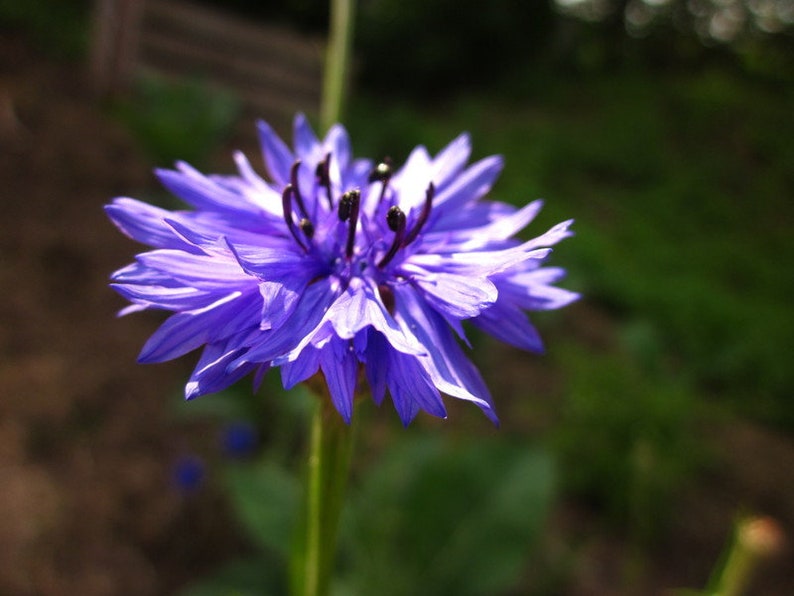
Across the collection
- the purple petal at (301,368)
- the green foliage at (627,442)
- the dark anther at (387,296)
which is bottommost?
the green foliage at (627,442)

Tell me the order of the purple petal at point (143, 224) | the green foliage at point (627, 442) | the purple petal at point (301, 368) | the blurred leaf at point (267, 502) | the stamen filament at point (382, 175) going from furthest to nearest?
1. the green foliage at point (627, 442)
2. the blurred leaf at point (267, 502)
3. the stamen filament at point (382, 175)
4. the purple petal at point (143, 224)
5. the purple petal at point (301, 368)

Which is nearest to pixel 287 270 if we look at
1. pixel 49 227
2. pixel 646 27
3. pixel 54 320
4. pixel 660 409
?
pixel 660 409

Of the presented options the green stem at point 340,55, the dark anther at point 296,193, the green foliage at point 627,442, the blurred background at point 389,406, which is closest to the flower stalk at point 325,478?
the dark anther at point 296,193

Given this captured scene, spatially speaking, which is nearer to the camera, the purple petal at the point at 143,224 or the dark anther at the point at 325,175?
the purple petal at the point at 143,224

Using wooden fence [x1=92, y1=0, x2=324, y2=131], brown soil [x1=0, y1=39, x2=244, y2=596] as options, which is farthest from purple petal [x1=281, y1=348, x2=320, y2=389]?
wooden fence [x1=92, y1=0, x2=324, y2=131]

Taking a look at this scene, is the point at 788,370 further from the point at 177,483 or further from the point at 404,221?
the point at 404,221

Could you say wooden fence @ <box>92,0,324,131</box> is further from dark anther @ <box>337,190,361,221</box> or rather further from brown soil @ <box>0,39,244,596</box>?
dark anther @ <box>337,190,361,221</box>

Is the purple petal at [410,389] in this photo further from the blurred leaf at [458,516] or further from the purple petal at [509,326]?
the blurred leaf at [458,516]

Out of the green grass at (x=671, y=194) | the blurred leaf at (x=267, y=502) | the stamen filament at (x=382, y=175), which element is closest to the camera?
the stamen filament at (x=382, y=175)
